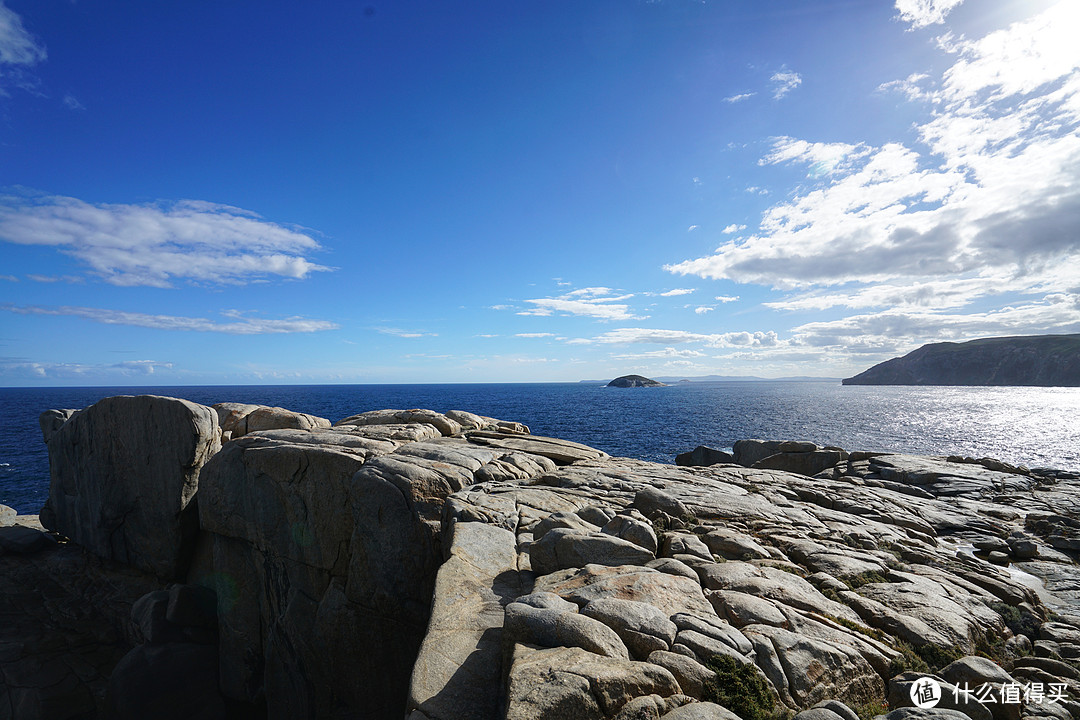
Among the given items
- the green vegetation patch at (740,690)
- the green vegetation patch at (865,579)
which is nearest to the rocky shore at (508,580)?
the green vegetation patch at (740,690)

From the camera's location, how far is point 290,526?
15.2 meters

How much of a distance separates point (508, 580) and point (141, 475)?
20.5 m

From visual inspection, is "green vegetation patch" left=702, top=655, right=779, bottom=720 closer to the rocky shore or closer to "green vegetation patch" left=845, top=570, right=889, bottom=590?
the rocky shore

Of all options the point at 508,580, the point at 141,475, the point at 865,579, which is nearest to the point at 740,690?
the point at 508,580

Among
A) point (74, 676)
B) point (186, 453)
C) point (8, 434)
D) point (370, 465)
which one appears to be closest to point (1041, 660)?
point (370, 465)

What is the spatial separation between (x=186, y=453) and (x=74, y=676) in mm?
8202

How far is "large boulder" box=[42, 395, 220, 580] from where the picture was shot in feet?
65.3

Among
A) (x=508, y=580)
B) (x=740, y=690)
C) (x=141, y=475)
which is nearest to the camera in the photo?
(x=740, y=690)

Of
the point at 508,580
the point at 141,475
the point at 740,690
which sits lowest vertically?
the point at 141,475

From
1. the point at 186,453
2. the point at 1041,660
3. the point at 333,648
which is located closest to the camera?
the point at 1041,660

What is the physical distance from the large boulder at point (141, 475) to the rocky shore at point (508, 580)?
12 centimetres

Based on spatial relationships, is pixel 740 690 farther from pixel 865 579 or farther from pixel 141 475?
pixel 141 475

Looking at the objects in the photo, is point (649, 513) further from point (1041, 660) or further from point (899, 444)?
point (899, 444)

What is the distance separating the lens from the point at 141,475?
68.1 ft
